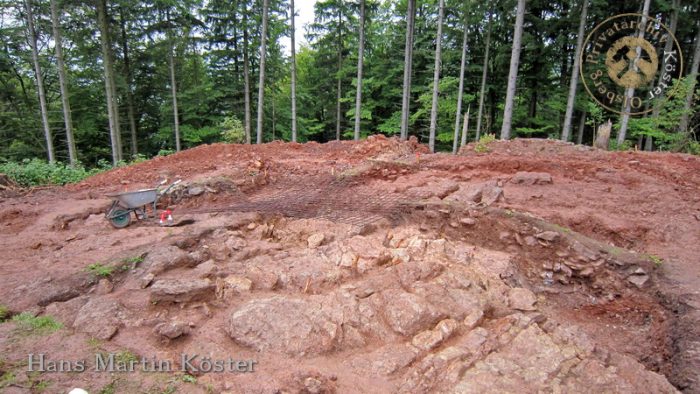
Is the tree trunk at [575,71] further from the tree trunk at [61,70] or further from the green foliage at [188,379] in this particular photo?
the tree trunk at [61,70]

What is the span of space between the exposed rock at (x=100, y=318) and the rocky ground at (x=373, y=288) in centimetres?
2

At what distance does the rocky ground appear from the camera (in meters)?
2.85

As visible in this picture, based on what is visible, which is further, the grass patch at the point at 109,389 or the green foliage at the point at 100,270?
the green foliage at the point at 100,270

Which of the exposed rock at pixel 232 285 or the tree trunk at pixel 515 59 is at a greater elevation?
the tree trunk at pixel 515 59

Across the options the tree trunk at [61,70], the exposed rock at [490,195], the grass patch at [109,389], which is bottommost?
the grass patch at [109,389]

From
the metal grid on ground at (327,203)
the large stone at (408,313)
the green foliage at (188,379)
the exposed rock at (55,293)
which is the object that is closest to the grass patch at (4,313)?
the exposed rock at (55,293)

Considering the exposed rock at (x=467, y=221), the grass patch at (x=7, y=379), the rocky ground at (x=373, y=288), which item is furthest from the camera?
the exposed rock at (x=467, y=221)

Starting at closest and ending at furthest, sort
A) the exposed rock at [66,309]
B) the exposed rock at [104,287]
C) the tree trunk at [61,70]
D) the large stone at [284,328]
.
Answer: the large stone at [284,328], the exposed rock at [66,309], the exposed rock at [104,287], the tree trunk at [61,70]

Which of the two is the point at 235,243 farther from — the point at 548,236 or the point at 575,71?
the point at 575,71

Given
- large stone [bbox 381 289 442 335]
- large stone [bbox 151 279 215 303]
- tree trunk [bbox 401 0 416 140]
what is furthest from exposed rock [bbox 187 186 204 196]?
tree trunk [bbox 401 0 416 140]

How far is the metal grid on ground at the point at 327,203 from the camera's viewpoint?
6078 millimetres

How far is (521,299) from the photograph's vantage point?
3910mm

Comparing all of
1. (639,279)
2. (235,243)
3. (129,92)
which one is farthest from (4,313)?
(129,92)

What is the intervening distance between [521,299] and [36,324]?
16.8ft
